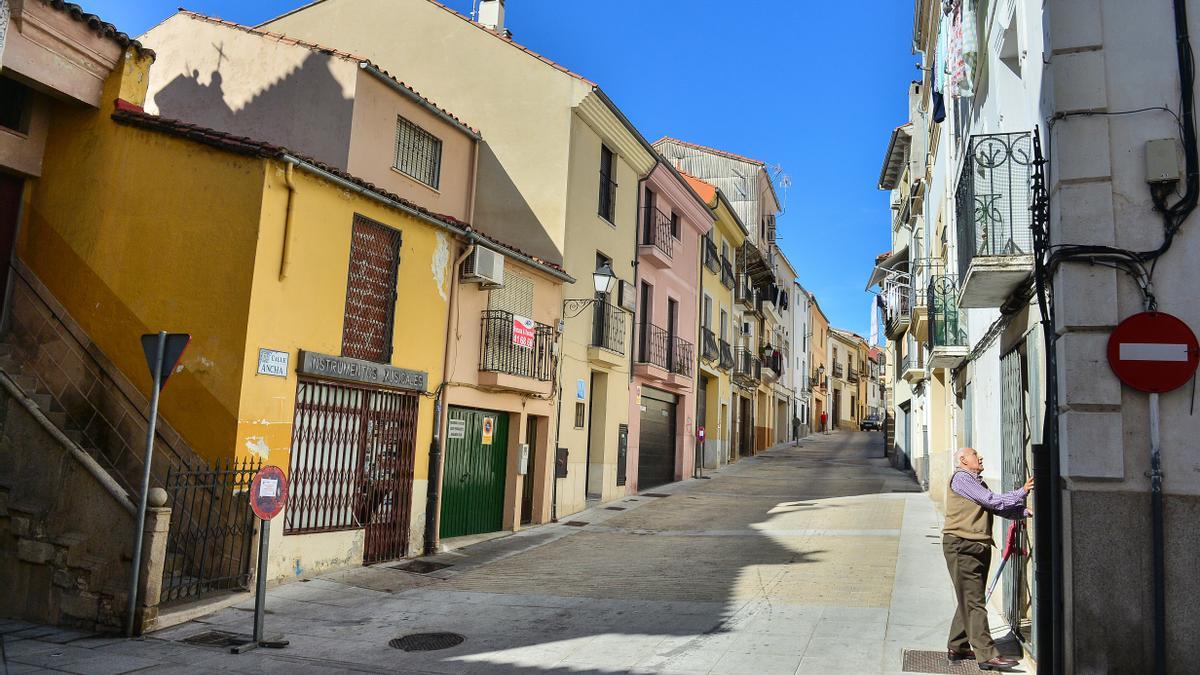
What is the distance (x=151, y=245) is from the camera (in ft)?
33.1

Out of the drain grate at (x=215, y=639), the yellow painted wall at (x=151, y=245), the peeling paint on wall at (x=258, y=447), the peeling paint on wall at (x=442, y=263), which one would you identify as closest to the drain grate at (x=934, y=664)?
the drain grate at (x=215, y=639)

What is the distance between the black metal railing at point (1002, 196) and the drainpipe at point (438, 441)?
762 cm

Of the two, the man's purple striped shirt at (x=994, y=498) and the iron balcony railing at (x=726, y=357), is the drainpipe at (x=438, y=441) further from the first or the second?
the iron balcony railing at (x=726, y=357)

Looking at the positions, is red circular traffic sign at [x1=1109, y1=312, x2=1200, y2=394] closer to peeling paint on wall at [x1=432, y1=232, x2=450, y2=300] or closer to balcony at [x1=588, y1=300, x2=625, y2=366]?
peeling paint on wall at [x1=432, y1=232, x2=450, y2=300]

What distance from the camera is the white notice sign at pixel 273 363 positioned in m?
9.53

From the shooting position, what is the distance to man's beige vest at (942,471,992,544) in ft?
22.0

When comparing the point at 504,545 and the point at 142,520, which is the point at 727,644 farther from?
the point at 504,545

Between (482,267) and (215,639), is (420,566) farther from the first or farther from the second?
(482,267)

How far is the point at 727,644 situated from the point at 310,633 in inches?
155

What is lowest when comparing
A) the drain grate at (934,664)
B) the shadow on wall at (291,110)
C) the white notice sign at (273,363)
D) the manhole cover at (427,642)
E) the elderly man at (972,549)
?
the manhole cover at (427,642)

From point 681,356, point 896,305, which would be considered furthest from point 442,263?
point 896,305

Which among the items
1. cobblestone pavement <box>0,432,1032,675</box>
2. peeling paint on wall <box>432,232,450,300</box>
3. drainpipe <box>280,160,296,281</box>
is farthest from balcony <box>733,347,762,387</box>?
drainpipe <box>280,160,296,281</box>

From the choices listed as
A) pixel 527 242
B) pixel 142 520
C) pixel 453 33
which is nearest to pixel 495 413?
pixel 527 242

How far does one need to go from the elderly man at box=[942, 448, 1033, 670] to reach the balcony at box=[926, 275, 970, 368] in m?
5.59
